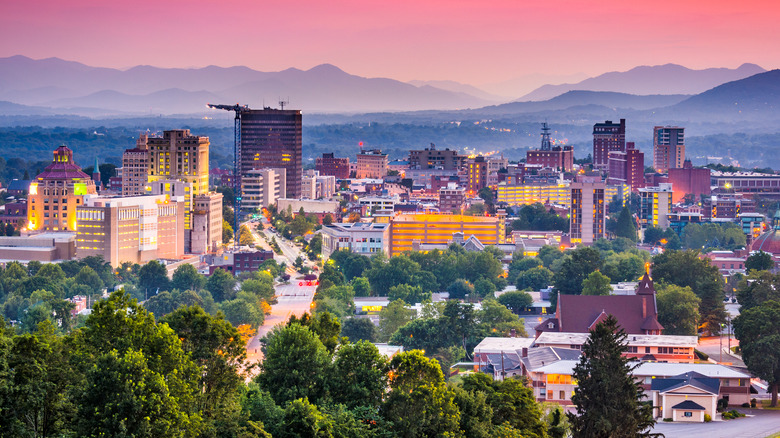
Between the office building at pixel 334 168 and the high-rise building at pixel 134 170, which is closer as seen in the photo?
the high-rise building at pixel 134 170

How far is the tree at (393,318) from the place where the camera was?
59.2 meters

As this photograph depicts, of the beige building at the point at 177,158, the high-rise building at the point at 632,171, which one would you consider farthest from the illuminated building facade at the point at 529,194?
the beige building at the point at 177,158

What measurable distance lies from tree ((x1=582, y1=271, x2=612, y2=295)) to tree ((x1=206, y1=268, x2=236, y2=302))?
2108cm

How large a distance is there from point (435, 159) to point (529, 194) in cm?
4042

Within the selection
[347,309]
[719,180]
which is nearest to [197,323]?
[347,309]

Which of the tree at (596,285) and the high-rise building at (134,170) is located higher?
the high-rise building at (134,170)

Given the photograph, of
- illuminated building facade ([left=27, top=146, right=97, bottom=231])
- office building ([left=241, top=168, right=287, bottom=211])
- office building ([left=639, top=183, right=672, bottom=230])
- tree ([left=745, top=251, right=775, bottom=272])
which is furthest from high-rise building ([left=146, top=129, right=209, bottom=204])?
tree ([left=745, top=251, right=775, bottom=272])

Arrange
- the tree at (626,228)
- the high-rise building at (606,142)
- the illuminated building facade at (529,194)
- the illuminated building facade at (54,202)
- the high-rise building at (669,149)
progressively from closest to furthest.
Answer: the illuminated building facade at (54,202)
the tree at (626,228)
the illuminated building facade at (529,194)
the high-rise building at (606,142)
the high-rise building at (669,149)

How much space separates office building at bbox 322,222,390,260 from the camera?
89688mm

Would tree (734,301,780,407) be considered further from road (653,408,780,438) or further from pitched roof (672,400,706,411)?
pitched roof (672,400,706,411)

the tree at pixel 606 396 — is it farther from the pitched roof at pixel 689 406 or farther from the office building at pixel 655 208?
the office building at pixel 655 208

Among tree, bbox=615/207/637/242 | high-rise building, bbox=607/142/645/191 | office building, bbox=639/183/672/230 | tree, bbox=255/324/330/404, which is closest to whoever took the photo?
tree, bbox=255/324/330/404

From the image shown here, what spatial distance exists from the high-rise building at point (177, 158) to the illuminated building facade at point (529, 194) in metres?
42.3

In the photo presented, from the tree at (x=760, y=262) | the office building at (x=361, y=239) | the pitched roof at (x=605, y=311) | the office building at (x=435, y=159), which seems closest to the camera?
the pitched roof at (x=605, y=311)
